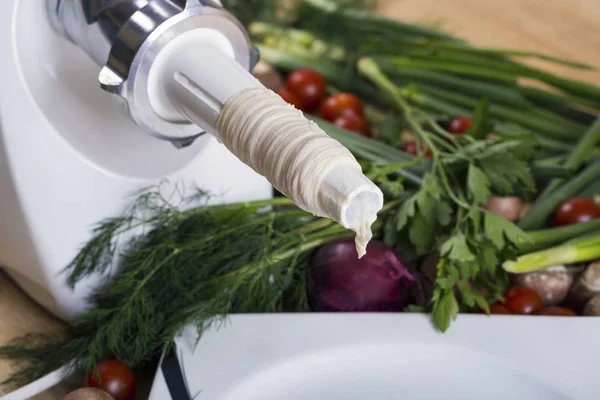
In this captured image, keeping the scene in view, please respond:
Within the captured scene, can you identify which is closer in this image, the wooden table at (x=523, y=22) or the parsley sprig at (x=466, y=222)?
the parsley sprig at (x=466, y=222)

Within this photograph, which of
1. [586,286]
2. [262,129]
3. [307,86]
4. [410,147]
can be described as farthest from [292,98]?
[262,129]

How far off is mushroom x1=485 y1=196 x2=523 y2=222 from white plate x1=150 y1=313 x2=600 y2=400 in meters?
0.19

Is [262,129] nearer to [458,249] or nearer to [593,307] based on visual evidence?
[458,249]

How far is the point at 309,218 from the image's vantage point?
2.48ft

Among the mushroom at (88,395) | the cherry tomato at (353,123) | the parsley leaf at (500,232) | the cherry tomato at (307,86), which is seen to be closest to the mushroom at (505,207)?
the parsley leaf at (500,232)

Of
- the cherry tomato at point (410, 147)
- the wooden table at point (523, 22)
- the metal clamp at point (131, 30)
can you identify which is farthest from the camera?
the wooden table at point (523, 22)

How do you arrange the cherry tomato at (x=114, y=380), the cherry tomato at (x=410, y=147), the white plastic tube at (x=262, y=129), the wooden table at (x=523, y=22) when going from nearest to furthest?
the white plastic tube at (x=262, y=129) < the cherry tomato at (x=114, y=380) < the cherry tomato at (x=410, y=147) < the wooden table at (x=523, y=22)

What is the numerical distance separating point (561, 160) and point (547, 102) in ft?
0.51

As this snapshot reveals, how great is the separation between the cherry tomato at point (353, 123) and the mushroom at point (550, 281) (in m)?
0.31

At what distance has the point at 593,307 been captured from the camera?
Answer: 73cm

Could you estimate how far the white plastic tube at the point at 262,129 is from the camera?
0.42 metres

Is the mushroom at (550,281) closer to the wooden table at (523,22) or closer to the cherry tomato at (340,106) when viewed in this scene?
the cherry tomato at (340,106)

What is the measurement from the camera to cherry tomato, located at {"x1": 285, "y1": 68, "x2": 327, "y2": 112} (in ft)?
3.51

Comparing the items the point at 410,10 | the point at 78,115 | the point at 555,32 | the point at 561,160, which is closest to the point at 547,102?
the point at 561,160
